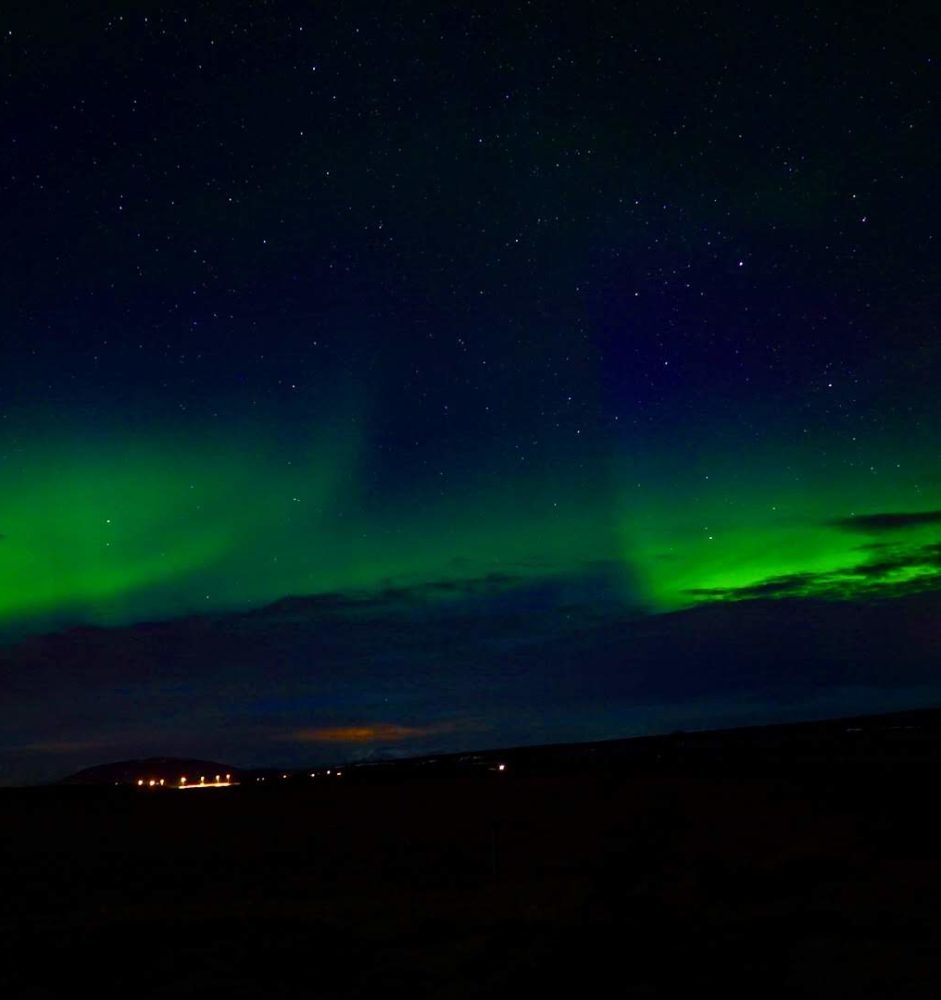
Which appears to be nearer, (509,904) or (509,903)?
(509,904)

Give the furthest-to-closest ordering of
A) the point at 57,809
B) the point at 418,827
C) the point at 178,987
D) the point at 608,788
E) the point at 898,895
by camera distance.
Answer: the point at 57,809 < the point at 608,788 < the point at 418,827 < the point at 898,895 < the point at 178,987

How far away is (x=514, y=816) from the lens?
125 ft

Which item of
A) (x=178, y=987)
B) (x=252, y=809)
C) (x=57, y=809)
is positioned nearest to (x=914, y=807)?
(x=178, y=987)

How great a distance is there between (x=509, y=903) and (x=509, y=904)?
0.37 feet

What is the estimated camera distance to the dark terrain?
14.5 meters

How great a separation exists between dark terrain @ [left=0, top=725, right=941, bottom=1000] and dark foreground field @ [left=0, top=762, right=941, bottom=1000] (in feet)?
0.22

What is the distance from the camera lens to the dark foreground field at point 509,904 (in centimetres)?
1454

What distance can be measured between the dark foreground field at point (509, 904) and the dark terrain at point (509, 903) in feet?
0.22

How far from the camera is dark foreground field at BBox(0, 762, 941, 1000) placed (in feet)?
47.7

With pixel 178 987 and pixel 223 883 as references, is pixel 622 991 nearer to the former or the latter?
pixel 178 987

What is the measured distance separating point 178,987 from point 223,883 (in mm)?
11036

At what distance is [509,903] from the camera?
20219 millimetres

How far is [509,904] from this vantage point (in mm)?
20109

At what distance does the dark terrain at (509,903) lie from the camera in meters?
14.5
